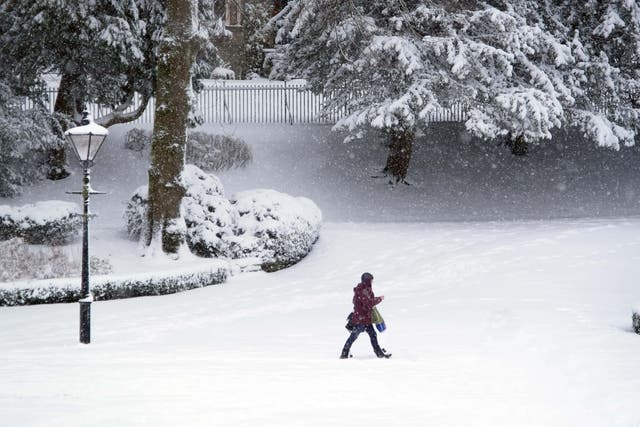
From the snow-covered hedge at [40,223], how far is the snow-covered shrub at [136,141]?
9.15m

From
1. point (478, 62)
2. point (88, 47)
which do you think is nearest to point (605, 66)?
point (478, 62)

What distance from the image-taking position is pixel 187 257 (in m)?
17.2

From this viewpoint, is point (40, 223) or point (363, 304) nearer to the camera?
point (363, 304)

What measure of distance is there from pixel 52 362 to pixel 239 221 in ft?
29.0

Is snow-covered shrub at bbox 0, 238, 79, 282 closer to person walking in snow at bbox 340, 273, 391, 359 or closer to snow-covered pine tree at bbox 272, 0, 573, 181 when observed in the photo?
person walking in snow at bbox 340, 273, 391, 359

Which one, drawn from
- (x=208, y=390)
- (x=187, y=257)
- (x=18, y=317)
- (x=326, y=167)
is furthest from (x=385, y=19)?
(x=208, y=390)

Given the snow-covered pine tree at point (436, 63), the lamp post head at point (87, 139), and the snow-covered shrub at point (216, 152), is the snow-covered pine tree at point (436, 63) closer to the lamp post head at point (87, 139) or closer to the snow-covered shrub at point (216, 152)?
the snow-covered shrub at point (216, 152)

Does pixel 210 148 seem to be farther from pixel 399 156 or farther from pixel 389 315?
pixel 389 315

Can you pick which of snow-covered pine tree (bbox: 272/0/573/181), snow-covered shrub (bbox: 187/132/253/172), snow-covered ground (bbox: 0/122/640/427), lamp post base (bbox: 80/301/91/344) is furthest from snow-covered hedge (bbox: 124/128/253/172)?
lamp post base (bbox: 80/301/91/344)

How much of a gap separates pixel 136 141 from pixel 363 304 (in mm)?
17906

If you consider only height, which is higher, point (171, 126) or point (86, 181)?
point (171, 126)

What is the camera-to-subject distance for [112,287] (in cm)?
1511

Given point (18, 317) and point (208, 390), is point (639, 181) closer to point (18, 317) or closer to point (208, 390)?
point (18, 317)

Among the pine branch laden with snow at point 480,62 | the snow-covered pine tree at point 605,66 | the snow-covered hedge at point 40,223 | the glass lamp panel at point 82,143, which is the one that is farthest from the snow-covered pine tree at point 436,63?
the glass lamp panel at point 82,143
